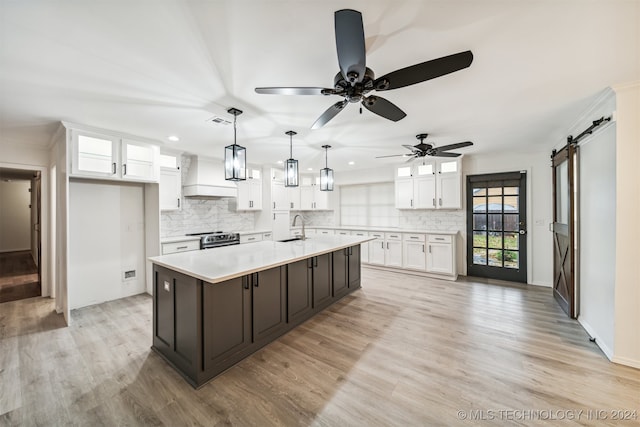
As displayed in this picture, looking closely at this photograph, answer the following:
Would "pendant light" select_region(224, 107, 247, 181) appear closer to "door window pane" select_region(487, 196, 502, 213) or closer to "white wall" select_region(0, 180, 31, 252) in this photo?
"door window pane" select_region(487, 196, 502, 213)

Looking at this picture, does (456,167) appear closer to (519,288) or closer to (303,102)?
(519,288)

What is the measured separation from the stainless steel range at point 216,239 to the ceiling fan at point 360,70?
3.45 m

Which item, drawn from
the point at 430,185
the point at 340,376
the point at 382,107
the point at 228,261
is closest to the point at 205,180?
the point at 228,261

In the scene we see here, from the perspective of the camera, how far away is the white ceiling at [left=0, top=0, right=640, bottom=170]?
1404mm

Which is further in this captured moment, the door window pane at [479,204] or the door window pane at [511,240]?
the door window pane at [479,204]

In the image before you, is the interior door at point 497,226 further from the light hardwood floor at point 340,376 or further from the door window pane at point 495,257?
the light hardwood floor at point 340,376

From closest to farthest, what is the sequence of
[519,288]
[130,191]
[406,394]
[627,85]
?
[406,394]
[627,85]
[130,191]
[519,288]

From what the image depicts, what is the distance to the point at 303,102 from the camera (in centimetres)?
253

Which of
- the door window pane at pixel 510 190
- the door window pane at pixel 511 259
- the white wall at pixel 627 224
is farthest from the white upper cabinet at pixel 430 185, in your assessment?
the white wall at pixel 627 224

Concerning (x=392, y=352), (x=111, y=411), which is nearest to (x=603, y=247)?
(x=392, y=352)

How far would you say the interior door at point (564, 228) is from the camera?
314 centimetres

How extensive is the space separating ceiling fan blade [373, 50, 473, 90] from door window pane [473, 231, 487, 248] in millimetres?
4578

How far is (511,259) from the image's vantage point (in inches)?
193

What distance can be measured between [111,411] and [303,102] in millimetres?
2878
